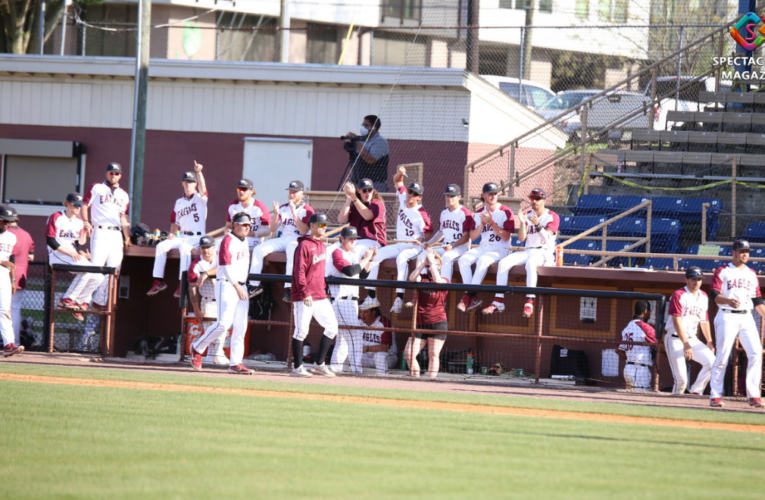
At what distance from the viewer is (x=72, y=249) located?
12945mm

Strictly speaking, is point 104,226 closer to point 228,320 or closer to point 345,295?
point 228,320

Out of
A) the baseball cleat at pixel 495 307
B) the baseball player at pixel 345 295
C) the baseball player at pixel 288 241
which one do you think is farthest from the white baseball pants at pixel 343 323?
the baseball cleat at pixel 495 307

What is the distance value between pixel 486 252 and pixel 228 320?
3.67 m

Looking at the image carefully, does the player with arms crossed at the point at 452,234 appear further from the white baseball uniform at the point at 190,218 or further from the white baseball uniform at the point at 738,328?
the white baseball uniform at the point at 190,218

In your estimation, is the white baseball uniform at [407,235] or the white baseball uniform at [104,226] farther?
the white baseball uniform at [104,226]

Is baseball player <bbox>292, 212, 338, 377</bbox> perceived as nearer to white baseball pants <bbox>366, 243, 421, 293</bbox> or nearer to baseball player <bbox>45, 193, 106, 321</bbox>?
white baseball pants <bbox>366, 243, 421, 293</bbox>

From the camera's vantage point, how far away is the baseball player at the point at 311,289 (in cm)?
1111

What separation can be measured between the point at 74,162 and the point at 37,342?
7.81 metres

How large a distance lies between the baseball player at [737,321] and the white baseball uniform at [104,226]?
8.39m

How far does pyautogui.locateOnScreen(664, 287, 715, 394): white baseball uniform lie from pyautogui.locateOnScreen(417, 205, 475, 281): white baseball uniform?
2.95 meters

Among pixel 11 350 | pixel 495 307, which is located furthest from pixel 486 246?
pixel 11 350

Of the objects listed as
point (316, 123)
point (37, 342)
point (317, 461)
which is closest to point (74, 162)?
point (316, 123)

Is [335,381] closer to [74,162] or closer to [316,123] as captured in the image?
[316,123]

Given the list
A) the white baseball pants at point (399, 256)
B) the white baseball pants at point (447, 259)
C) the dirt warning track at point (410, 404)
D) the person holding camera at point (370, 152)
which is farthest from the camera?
the person holding camera at point (370, 152)
